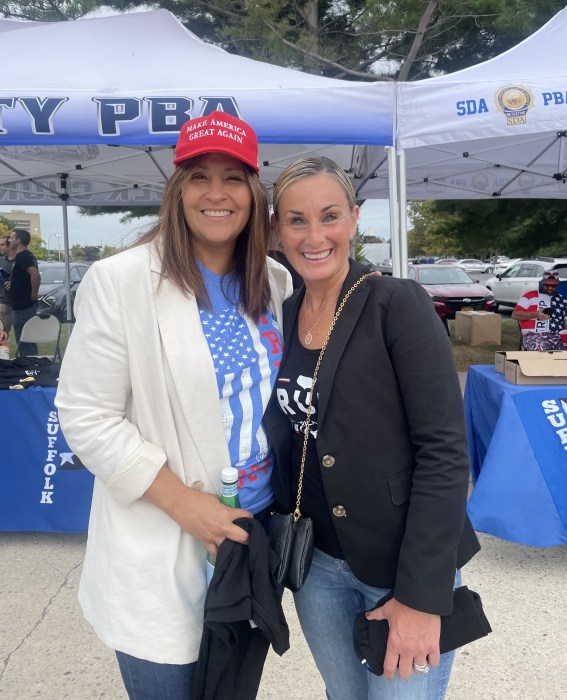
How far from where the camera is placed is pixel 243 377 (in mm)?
1340

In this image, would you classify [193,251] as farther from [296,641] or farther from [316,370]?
[296,641]

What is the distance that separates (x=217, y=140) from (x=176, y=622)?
1058 mm

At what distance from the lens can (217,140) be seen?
4.26 ft

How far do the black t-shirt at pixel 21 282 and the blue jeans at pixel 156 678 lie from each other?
7.64 m

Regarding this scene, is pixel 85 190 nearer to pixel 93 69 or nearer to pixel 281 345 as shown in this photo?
pixel 93 69

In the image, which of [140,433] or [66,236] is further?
[66,236]

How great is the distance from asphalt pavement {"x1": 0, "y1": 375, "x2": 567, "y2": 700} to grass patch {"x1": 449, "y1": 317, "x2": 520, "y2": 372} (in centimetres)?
573

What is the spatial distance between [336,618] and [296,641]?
1224mm

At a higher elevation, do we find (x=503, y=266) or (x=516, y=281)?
(x=503, y=266)

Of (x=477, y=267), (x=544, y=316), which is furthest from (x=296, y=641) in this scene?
(x=477, y=267)

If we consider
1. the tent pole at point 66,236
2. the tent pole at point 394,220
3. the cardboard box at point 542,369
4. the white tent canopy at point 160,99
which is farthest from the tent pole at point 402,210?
the tent pole at point 66,236

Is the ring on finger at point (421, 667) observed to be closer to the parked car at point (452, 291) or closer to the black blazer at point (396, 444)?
the black blazer at point (396, 444)

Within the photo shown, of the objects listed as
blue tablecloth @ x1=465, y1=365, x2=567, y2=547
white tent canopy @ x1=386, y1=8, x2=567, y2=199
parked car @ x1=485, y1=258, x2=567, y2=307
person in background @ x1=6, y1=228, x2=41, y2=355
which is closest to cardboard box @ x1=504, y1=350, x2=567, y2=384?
blue tablecloth @ x1=465, y1=365, x2=567, y2=547

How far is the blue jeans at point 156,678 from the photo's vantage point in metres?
1.28
